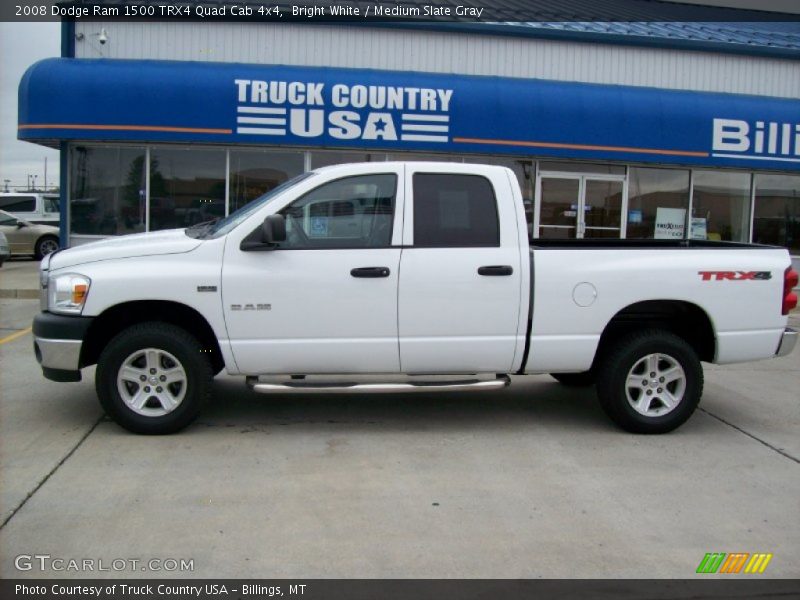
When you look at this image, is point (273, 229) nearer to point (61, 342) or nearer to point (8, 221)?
point (61, 342)

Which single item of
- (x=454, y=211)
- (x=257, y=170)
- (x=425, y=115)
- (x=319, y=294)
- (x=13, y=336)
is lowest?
(x=13, y=336)

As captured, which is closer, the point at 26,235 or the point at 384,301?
the point at 384,301

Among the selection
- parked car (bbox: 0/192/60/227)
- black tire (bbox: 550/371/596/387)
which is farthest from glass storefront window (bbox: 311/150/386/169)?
parked car (bbox: 0/192/60/227)

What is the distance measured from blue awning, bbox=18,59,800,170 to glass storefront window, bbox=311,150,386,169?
1.87 feet

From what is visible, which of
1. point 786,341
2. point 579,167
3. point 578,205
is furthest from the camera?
point 578,205

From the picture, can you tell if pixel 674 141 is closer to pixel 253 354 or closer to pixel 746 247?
pixel 746 247

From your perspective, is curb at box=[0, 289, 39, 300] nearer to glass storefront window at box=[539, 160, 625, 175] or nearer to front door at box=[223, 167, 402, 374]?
front door at box=[223, 167, 402, 374]

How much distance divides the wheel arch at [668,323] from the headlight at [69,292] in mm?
3875

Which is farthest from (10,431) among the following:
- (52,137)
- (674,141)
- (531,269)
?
(674,141)

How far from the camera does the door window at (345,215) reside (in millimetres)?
5641

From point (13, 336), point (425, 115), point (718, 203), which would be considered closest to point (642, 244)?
point (13, 336)

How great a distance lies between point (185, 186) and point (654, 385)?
11.1 m

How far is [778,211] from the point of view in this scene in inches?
674

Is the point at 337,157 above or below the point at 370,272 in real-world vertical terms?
above
